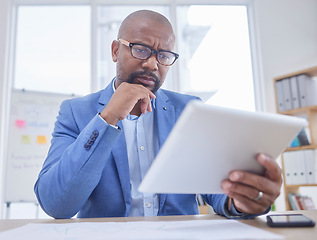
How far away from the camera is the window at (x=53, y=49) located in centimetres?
367

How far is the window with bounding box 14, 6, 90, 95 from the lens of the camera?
3674 mm

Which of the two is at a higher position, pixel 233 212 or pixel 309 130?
pixel 309 130

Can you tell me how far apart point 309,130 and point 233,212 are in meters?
2.60

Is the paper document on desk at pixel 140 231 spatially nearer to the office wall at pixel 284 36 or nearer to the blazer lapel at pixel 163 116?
the blazer lapel at pixel 163 116

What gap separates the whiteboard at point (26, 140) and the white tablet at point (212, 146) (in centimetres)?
290

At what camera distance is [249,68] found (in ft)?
13.3

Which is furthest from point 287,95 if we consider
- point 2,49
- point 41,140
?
point 2,49

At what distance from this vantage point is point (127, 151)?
45.8 inches

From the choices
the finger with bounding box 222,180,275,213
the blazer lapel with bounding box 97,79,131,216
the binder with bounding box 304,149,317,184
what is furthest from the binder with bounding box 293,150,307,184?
the finger with bounding box 222,180,275,213

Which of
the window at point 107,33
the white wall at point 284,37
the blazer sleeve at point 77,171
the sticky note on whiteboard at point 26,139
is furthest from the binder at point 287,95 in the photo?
the blazer sleeve at point 77,171

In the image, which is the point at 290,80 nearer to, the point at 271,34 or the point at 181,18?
the point at 271,34

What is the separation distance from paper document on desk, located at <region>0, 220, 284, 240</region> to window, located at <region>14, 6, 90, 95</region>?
10.3 ft

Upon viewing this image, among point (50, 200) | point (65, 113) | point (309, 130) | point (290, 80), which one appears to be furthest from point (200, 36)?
point (50, 200)

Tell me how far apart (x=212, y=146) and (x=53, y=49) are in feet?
11.7
